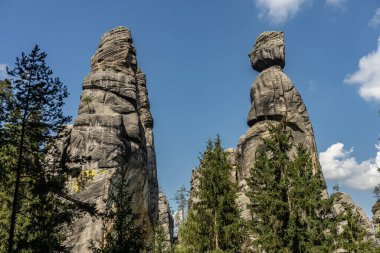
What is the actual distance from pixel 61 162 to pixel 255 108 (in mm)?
45639

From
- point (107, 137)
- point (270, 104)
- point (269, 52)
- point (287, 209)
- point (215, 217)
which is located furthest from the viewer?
point (269, 52)

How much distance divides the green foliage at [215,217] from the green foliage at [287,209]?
2.08 m

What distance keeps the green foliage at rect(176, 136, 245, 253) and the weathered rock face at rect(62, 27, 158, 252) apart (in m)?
15.8

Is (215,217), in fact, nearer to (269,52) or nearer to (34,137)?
(34,137)

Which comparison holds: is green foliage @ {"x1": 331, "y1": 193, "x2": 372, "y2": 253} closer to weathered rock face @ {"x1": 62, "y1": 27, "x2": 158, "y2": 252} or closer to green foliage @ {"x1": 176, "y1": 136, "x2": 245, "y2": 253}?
green foliage @ {"x1": 176, "y1": 136, "x2": 245, "y2": 253}

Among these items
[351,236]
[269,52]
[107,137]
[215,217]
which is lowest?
[351,236]

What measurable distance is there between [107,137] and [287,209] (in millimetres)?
23570

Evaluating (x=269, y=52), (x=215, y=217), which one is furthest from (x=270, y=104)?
(x=215, y=217)

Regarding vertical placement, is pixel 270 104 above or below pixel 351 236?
above

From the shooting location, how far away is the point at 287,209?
72.2 ft

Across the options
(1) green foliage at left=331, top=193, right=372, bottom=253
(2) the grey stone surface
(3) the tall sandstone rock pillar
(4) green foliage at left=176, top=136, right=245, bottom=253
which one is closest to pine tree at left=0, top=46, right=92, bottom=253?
(4) green foliage at left=176, top=136, right=245, bottom=253

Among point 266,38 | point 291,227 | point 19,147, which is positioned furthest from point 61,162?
point 266,38

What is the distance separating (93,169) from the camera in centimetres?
3775

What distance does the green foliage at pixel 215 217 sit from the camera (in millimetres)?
20266
